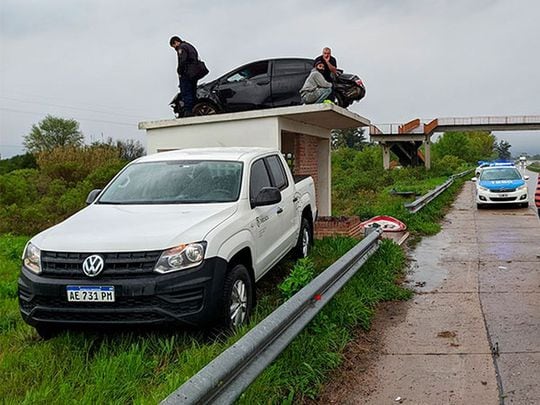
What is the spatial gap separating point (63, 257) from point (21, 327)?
5.44 ft

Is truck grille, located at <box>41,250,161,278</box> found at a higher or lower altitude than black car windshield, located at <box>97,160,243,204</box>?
lower

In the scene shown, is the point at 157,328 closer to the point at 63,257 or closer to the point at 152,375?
the point at 152,375

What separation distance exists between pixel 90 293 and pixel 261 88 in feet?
30.9

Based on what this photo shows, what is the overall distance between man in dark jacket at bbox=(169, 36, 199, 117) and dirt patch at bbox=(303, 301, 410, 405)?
316 inches

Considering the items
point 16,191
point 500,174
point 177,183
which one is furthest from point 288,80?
point 16,191

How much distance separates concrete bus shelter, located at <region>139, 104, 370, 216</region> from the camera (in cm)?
1129

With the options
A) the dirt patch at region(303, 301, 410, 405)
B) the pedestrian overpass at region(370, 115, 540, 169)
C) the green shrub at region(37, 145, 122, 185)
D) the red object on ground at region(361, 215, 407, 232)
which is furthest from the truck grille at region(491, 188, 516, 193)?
the pedestrian overpass at region(370, 115, 540, 169)

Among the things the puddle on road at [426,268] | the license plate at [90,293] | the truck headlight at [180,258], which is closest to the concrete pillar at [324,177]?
the puddle on road at [426,268]

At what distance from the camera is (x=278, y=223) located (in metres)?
6.94

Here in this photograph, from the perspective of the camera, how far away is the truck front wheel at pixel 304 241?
8156 millimetres

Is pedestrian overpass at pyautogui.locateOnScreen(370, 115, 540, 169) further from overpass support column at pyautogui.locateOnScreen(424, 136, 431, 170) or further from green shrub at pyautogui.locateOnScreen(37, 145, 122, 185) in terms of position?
green shrub at pyautogui.locateOnScreen(37, 145, 122, 185)

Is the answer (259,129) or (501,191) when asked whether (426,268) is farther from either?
(501,191)

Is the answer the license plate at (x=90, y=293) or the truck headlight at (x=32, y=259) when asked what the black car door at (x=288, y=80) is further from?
the license plate at (x=90, y=293)

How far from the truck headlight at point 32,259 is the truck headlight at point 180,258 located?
3.57ft
